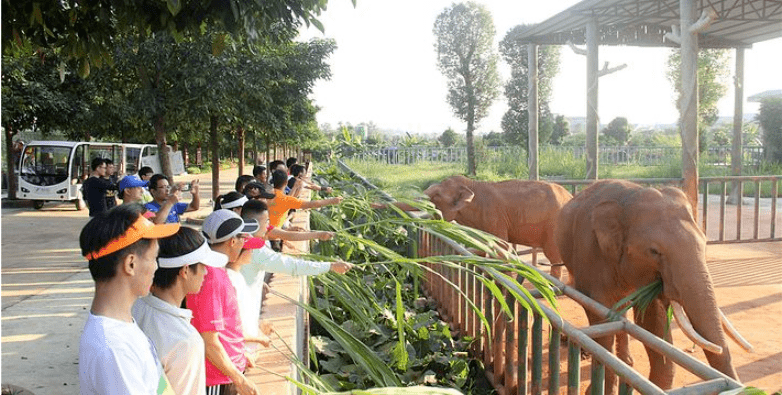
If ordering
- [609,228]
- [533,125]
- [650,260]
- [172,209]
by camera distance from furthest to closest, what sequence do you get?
[533,125]
[172,209]
[609,228]
[650,260]

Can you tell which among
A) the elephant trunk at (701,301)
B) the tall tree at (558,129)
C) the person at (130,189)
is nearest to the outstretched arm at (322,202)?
the person at (130,189)

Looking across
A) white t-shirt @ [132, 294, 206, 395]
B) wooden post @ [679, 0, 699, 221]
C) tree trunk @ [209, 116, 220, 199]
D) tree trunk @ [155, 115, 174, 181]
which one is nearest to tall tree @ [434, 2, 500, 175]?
tree trunk @ [209, 116, 220, 199]

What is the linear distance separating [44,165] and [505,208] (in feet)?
54.6

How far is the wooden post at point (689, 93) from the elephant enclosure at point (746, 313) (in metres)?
1.46

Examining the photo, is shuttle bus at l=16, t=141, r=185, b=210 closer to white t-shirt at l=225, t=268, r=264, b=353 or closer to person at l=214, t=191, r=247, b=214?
person at l=214, t=191, r=247, b=214

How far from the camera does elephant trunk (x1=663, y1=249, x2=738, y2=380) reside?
406 cm

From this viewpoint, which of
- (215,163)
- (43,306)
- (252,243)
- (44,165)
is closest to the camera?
(252,243)

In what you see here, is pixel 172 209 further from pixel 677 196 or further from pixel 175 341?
pixel 677 196

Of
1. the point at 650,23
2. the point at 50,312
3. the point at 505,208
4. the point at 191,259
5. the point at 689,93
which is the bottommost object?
the point at 50,312

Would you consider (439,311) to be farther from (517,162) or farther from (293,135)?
(517,162)

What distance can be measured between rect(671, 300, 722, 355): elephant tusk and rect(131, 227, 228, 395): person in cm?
294

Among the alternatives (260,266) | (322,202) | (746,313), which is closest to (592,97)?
(746,313)

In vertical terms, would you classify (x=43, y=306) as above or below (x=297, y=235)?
below

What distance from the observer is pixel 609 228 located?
5.22m
